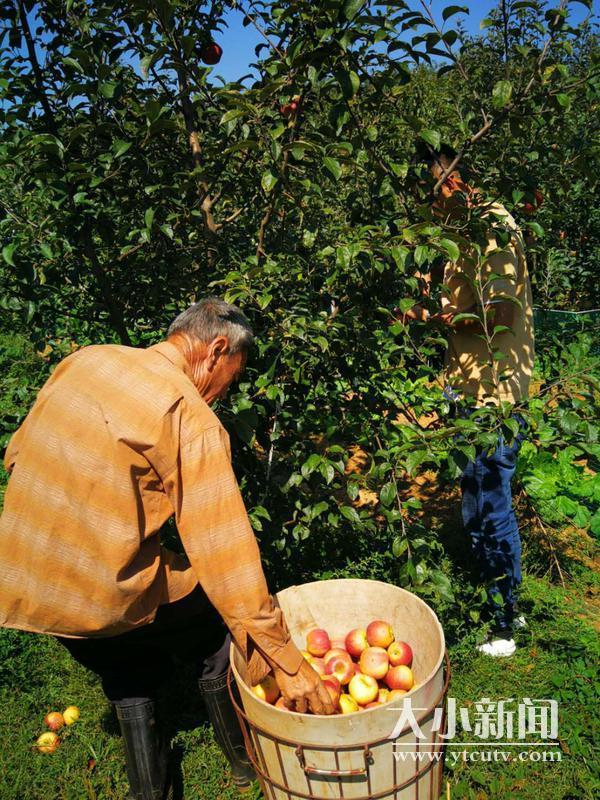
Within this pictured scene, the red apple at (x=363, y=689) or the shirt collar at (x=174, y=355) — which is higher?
the shirt collar at (x=174, y=355)

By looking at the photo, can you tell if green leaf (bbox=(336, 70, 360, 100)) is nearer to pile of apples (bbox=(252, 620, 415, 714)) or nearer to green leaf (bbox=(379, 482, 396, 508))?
green leaf (bbox=(379, 482, 396, 508))

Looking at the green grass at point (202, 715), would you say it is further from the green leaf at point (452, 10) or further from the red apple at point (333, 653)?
the green leaf at point (452, 10)

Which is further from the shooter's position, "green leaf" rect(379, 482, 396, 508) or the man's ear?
"green leaf" rect(379, 482, 396, 508)

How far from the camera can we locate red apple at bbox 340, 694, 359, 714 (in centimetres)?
177

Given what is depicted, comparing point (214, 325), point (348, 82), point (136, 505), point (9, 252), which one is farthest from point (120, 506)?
point (348, 82)

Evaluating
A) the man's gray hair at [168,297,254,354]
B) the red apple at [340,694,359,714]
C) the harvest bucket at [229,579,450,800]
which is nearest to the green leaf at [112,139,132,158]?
the man's gray hair at [168,297,254,354]

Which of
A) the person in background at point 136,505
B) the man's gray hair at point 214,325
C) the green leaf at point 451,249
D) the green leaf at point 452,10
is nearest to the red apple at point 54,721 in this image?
the person in background at point 136,505

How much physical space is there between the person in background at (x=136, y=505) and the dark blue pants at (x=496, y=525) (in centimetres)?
115

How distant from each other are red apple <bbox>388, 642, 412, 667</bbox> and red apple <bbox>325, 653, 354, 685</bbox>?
133 millimetres

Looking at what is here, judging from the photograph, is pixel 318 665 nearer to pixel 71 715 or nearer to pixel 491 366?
pixel 71 715

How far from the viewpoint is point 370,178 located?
2.30m

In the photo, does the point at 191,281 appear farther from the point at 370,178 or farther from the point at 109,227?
the point at 370,178

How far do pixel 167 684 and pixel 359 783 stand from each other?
1231mm

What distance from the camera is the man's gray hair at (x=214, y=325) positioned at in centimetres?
164
